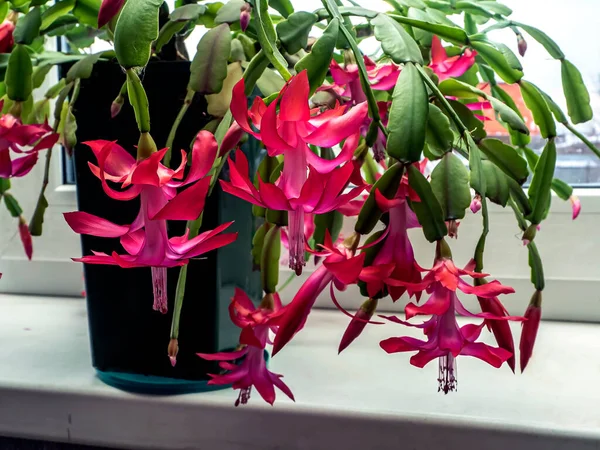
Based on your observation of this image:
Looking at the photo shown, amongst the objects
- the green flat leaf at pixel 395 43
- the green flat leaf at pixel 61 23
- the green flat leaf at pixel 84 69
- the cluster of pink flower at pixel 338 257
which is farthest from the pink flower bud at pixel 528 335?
the green flat leaf at pixel 61 23

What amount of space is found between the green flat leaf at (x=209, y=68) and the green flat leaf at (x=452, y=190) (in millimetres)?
177

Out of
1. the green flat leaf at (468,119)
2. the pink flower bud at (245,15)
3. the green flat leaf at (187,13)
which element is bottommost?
the green flat leaf at (468,119)

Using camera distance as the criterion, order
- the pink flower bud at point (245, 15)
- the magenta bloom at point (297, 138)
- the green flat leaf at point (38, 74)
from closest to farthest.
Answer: the magenta bloom at point (297, 138) → the pink flower bud at point (245, 15) → the green flat leaf at point (38, 74)

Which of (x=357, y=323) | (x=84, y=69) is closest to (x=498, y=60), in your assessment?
(x=357, y=323)

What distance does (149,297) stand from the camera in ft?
1.92

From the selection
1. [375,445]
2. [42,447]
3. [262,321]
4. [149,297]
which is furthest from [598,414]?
[42,447]

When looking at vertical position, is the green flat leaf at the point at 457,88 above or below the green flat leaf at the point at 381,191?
above

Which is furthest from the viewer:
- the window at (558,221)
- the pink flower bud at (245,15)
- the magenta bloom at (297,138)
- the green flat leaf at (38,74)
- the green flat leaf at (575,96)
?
the window at (558,221)

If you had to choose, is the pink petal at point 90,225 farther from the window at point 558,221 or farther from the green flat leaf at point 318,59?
the window at point 558,221

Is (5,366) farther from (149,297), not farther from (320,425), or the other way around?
(320,425)

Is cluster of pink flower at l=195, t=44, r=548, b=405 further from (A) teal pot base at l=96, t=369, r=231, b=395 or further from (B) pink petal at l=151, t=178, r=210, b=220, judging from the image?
(A) teal pot base at l=96, t=369, r=231, b=395

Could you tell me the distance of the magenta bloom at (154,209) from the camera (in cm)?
32

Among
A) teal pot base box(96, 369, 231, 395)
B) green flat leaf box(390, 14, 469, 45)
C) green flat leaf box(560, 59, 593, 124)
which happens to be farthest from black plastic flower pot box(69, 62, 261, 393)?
green flat leaf box(560, 59, 593, 124)

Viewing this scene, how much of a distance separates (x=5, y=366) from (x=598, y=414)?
64 centimetres
